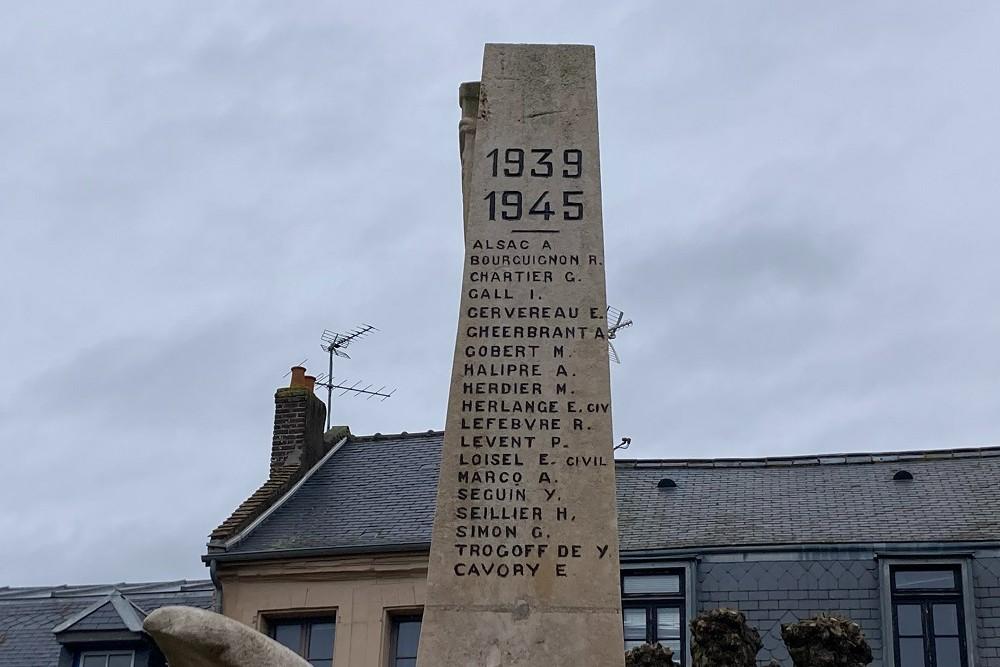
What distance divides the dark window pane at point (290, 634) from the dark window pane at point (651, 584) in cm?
446

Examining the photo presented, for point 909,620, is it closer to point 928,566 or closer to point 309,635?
point 928,566

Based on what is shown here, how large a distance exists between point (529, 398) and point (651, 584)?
33.8 feet

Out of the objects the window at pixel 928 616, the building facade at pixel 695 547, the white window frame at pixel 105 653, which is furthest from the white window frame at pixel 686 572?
the white window frame at pixel 105 653

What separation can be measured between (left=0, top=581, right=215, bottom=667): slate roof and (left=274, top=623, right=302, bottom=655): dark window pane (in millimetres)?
1863

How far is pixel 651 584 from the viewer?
19703 millimetres

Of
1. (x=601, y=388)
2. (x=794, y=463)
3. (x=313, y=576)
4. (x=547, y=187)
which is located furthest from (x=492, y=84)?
(x=794, y=463)

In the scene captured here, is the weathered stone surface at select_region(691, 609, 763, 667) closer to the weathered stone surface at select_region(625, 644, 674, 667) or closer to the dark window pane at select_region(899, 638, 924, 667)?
the weathered stone surface at select_region(625, 644, 674, 667)

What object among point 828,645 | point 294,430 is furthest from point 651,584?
point 828,645

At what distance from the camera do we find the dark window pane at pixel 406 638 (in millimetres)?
21031

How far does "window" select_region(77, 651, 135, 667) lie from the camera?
876 inches

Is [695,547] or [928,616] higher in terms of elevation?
[695,547]

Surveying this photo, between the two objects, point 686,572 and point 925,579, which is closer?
point 925,579

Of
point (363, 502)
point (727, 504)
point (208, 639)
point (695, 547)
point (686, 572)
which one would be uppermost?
point (363, 502)

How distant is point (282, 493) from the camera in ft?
78.6
